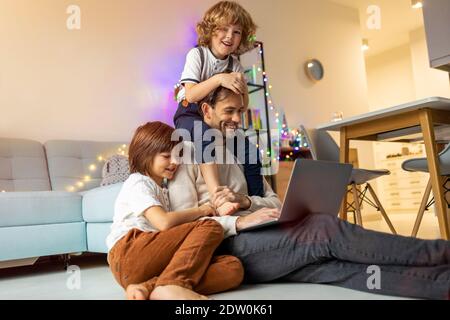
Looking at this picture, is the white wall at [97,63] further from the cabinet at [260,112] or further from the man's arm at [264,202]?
the man's arm at [264,202]

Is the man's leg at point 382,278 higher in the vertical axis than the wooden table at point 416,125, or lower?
lower

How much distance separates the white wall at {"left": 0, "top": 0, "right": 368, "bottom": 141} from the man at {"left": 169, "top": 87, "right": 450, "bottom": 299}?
1800 mm

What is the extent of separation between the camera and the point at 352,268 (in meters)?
1.02

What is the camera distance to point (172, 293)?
86cm

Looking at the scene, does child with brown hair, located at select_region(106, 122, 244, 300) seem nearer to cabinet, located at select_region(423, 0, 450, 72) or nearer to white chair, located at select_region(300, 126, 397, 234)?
white chair, located at select_region(300, 126, 397, 234)

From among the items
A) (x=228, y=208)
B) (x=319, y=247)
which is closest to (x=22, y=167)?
(x=228, y=208)

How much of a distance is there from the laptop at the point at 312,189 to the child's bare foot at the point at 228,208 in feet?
0.20

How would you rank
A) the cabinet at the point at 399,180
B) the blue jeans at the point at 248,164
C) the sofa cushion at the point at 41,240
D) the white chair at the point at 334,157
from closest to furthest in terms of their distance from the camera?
the blue jeans at the point at 248,164 → the sofa cushion at the point at 41,240 → the white chair at the point at 334,157 → the cabinet at the point at 399,180

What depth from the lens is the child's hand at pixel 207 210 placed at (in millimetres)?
1129

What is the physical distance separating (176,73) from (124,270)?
8.13 feet

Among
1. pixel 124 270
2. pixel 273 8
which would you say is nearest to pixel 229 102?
pixel 124 270

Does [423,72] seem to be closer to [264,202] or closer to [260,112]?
[260,112]

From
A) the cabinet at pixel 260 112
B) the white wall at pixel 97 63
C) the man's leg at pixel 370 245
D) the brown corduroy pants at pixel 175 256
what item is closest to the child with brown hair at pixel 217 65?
the brown corduroy pants at pixel 175 256
